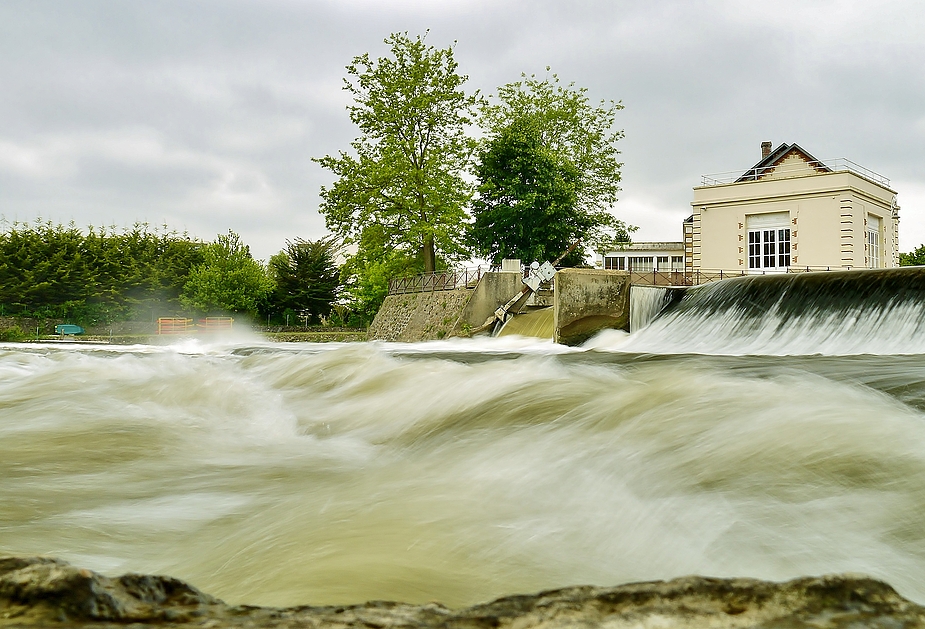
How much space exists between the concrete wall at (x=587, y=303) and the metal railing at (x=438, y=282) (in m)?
6.95

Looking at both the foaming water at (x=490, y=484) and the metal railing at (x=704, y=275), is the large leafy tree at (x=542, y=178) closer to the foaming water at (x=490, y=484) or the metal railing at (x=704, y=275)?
the metal railing at (x=704, y=275)

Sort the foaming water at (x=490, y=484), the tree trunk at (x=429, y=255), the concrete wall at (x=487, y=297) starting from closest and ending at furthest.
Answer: the foaming water at (x=490, y=484)
the concrete wall at (x=487, y=297)
the tree trunk at (x=429, y=255)

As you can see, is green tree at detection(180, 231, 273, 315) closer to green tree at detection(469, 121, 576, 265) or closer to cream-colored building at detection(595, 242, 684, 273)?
green tree at detection(469, 121, 576, 265)

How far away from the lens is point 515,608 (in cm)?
121

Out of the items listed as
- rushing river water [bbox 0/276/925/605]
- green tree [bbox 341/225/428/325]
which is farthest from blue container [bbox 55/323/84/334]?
rushing river water [bbox 0/276/925/605]

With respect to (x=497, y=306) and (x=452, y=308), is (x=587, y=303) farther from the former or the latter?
(x=452, y=308)

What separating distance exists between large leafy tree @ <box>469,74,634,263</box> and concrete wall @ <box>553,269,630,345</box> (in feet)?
49.4

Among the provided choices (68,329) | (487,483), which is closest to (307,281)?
(68,329)

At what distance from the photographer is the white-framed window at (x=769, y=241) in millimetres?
30359

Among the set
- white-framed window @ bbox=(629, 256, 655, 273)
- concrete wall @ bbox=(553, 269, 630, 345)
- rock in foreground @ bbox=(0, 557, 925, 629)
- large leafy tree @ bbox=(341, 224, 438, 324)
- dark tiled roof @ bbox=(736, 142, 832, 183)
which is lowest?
rock in foreground @ bbox=(0, 557, 925, 629)

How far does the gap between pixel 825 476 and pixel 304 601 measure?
2.36 meters

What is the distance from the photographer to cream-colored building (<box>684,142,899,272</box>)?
28.9 metres

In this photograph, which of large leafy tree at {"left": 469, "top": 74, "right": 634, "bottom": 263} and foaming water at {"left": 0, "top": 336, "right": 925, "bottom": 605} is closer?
foaming water at {"left": 0, "top": 336, "right": 925, "bottom": 605}

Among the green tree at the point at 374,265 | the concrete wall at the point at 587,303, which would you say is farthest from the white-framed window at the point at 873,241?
the green tree at the point at 374,265
